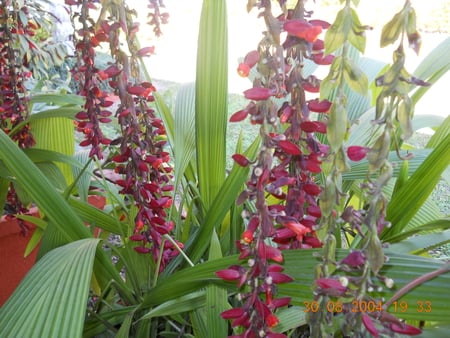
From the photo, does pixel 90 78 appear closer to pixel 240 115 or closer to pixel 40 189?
pixel 40 189

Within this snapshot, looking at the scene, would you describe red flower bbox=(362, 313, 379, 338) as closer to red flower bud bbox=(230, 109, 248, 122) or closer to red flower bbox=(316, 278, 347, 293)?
red flower bbox=(316, 278, 347, 293)

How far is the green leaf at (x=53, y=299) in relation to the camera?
18.0 inches

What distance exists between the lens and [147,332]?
30.2 inches

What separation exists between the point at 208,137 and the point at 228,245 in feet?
0.68

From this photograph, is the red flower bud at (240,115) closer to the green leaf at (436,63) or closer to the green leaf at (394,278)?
the green leaf at (394,278)

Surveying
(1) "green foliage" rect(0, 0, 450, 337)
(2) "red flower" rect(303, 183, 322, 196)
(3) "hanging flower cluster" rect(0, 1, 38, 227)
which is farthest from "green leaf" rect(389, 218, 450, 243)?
(3) "hanging flower cluster" rect(0, 1, 38, 227)

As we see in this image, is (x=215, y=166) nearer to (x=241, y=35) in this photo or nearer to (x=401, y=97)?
(x=401, y=97)

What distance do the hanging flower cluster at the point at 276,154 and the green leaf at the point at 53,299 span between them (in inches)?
6.3

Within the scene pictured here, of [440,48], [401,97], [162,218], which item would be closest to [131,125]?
[162,218]

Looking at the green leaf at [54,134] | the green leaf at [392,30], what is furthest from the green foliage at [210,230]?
the green leaf at [54,134]

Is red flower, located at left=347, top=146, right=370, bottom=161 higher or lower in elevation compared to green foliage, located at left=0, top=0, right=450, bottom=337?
higher

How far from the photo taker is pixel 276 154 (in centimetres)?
44
